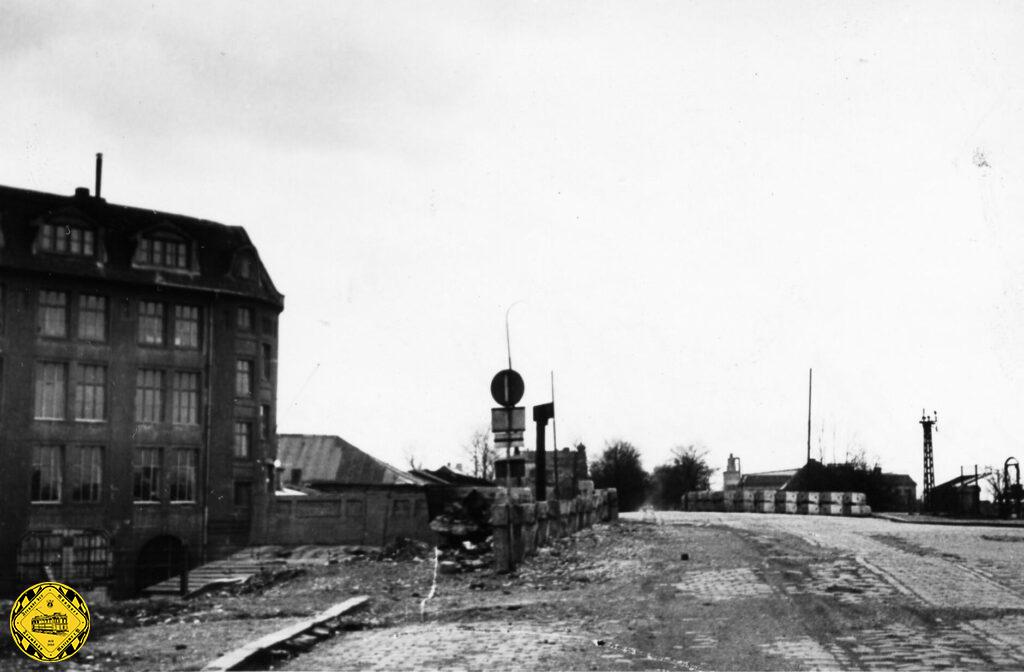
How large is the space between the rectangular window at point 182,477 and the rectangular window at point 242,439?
2.66 m

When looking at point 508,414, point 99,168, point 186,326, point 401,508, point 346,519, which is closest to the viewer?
point 508,414

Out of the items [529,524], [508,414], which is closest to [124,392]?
[529,524]

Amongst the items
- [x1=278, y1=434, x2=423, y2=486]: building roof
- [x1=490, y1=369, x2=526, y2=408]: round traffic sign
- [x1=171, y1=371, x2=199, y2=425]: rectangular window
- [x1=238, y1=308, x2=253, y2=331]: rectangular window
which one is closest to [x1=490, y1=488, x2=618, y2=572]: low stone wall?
[x1=490, y1=369, x2=526, y2=408]: round traffic sign

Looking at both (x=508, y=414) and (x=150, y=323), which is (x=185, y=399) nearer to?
(x=150, y=323)

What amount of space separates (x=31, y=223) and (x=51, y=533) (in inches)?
608

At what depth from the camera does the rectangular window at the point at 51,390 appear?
2233 inches

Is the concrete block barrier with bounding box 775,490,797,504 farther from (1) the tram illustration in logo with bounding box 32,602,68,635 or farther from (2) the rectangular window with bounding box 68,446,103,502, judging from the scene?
(1) the tram illustration in logo with bounding box 32,602,68,635

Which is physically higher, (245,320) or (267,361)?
(245,320)

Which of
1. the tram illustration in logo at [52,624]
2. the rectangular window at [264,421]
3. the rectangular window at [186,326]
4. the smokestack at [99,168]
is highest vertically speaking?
the smokestack at [99,168]

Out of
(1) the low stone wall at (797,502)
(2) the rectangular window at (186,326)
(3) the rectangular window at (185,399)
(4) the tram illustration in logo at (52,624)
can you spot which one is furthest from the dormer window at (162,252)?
(4) the tram illustration in logo at (52,624)

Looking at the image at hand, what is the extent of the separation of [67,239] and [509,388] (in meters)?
47.6

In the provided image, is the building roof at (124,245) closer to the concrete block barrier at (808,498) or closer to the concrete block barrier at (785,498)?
the concrete block barrier at (785,498)

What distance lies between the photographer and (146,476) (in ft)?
193

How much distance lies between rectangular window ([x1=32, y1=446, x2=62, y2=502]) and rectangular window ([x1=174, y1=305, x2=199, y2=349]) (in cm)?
866
